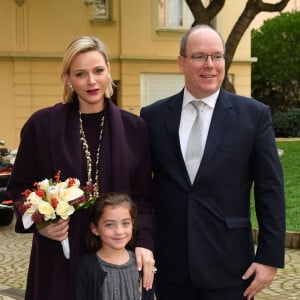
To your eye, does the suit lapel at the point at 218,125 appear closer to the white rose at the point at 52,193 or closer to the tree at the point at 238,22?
the white rose at the point at 52,193

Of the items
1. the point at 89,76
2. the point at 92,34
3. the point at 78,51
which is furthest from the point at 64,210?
the point at 92,34

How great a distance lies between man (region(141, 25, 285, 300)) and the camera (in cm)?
325

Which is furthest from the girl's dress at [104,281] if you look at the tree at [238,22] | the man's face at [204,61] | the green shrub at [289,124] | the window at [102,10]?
the green shrub at [289,124]

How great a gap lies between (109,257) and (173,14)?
1796cm

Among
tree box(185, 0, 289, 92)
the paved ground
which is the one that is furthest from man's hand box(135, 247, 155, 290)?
tree box(185, 0, 289, 92)

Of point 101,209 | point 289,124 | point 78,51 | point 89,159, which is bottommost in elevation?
point 289,124

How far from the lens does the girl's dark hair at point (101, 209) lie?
3.09 metres

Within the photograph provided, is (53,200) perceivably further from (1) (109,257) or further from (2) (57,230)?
(1) (109,257)

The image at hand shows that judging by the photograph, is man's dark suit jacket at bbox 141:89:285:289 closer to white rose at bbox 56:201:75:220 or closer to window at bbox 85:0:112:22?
white rose at bbox 56:201:75:220

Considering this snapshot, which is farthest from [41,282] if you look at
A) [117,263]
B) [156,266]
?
[156,266]

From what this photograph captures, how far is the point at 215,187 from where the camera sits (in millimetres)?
3252

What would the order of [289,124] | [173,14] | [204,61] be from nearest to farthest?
1. [204,61]
2. [173,14]
3. [289,124]

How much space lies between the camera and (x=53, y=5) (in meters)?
18.9

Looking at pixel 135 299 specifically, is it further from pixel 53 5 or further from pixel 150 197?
pixel 53 5
